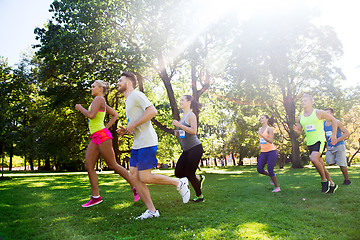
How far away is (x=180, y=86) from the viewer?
22.5 meters

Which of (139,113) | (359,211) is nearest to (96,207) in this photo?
(139,113)

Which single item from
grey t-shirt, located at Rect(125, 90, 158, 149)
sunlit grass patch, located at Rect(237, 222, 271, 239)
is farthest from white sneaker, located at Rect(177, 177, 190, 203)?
sunlit grass patch, located at Rect(237, 222, 271, 239)

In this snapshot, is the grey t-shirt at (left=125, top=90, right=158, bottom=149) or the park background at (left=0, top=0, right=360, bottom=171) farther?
the park background at (left=0, top=0, right=360, bottom=171)

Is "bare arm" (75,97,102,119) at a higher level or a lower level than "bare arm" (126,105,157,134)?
higher

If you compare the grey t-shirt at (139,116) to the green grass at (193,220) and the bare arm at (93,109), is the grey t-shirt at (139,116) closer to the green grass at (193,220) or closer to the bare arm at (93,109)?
the bare arm at (93,109)

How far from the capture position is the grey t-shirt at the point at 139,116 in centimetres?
423

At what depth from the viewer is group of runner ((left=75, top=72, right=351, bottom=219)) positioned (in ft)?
13.9

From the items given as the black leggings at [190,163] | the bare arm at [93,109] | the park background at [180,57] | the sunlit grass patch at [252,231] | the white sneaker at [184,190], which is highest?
the park background at [180,57]

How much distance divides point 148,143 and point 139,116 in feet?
1.59

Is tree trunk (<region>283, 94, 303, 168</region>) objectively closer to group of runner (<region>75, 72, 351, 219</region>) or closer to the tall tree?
the tall tree

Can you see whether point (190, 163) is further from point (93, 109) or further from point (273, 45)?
point (273, 45)

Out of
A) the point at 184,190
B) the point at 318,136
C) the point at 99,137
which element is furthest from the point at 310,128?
the point at 99,137

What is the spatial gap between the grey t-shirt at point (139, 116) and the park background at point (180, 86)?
1.21 m

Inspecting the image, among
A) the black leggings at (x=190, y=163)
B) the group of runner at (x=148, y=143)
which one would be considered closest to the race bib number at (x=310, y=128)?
the group of runner at (x=148, y=143)
